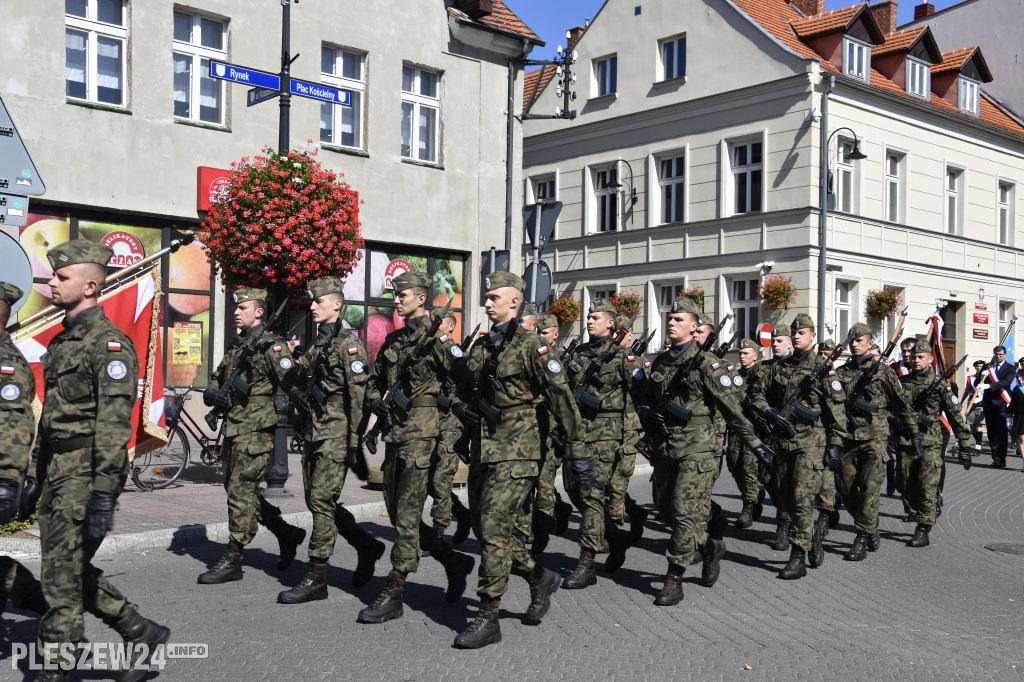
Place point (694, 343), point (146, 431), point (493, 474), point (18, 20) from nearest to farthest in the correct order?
point (493, 474) → point (694, 343) → point (146, 431) → point (18, 20)

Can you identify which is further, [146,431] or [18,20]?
[18,20]

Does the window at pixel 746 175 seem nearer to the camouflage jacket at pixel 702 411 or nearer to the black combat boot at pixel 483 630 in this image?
the camouflage jacket at pixel 702 411

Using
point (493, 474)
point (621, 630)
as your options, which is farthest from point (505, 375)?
point (621, 630)

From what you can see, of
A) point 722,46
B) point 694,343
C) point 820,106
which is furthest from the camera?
point 722,46

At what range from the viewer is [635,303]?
28.5 m

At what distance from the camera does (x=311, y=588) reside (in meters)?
6.69

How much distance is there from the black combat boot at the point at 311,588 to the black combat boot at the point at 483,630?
1.30 metres

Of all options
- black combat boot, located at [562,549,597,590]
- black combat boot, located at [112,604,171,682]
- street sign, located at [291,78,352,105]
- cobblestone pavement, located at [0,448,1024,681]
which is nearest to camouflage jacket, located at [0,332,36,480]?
black combat boot, located at [112,604,171,682]

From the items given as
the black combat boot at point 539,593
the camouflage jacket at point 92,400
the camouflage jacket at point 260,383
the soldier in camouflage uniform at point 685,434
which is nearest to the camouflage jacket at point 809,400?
the soldier in camouflage uniform at point 685,434

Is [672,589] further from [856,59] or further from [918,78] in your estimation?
[918,78]

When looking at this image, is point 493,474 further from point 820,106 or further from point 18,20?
point 820,106

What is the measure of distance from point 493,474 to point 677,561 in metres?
1.78

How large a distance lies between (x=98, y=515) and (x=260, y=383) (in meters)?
2.77

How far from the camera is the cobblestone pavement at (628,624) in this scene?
5371 millimetres
